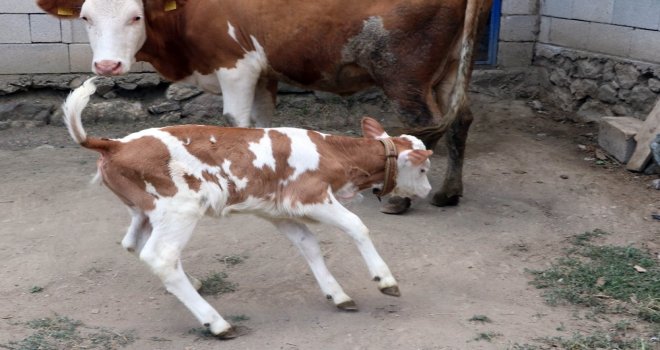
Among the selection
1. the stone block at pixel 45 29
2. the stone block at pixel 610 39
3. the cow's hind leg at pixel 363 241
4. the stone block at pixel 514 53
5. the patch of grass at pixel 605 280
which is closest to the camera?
the cow's hind leg at pixel 363 241

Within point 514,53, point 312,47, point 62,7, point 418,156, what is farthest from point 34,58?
point 418,156

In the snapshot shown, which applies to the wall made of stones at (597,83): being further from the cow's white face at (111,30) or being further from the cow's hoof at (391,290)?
the cow's white face at (111,30)

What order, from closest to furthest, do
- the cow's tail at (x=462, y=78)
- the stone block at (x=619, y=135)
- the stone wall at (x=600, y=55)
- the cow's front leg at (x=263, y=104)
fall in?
the cow's tail at (x=462, y=78) → the cow's front leg at (x=263, y=104) → the stone block at (x=619, y=135) → the stone wall at (x=600, y=55)

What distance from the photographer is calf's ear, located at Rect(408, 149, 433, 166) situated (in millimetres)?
4285

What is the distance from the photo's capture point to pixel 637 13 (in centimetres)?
704

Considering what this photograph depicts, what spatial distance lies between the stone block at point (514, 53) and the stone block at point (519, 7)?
289 mm

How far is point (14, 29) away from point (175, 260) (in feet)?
15.0

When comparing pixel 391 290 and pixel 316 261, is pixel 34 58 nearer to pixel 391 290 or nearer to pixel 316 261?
pixel 316 261

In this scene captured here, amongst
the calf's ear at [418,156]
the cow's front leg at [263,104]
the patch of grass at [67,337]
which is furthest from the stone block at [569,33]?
the patch of grass at [67,337]

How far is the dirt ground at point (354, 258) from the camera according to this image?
4020mm

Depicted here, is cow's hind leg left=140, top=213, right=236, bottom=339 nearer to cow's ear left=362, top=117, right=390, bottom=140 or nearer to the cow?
cow's ear left=362, top=117, right=390, bottom=140

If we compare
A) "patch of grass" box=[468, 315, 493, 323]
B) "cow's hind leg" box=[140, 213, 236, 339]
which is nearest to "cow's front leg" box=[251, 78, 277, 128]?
"cow's hind leg" box=[140, 213, 236, 339]

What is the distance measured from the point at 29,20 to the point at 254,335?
472cm

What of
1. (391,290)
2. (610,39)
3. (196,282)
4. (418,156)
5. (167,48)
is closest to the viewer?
(391,290)
